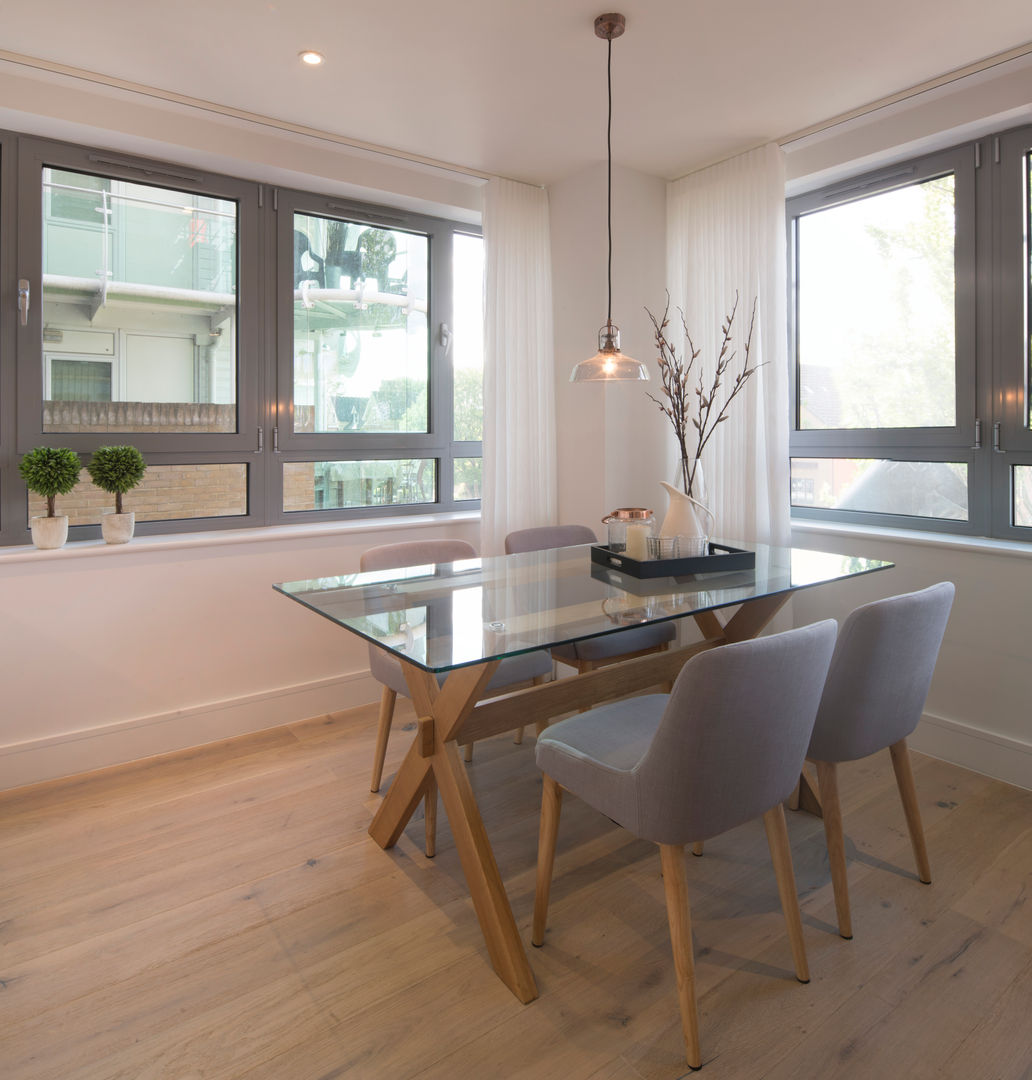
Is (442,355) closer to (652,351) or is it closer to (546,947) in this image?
(652,351)

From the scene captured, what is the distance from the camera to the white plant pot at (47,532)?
9.74ft

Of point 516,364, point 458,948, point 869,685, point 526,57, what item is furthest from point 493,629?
point 516,364

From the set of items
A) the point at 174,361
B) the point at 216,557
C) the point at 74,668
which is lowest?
the point at 74,668

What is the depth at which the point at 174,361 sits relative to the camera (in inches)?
135

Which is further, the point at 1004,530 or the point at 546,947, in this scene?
the point at 1004,530

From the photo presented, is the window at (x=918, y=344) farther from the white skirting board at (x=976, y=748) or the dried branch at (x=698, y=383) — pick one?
the white skirting board at (x=976, y=748)

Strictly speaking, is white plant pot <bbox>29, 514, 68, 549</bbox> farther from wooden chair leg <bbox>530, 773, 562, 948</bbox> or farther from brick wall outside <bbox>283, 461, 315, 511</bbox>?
Answer: wooden chair leg <bbox>530, 773, 562, 948</bbox>

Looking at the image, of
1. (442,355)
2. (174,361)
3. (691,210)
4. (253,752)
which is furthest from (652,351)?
(253,752)

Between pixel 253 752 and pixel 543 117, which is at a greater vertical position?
pixel 543 117

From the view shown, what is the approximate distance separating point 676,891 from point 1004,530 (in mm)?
2325

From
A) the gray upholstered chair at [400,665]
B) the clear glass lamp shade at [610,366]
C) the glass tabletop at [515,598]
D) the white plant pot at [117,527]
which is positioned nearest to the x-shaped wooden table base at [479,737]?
the glass tabletop at [515,598]

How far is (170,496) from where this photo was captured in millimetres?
3447

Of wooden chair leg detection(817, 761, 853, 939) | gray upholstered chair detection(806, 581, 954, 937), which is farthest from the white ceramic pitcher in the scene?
wooden chair leg detection(817, 761, 853, 939)

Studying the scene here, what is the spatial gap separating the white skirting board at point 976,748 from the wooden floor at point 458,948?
5.0 inches
